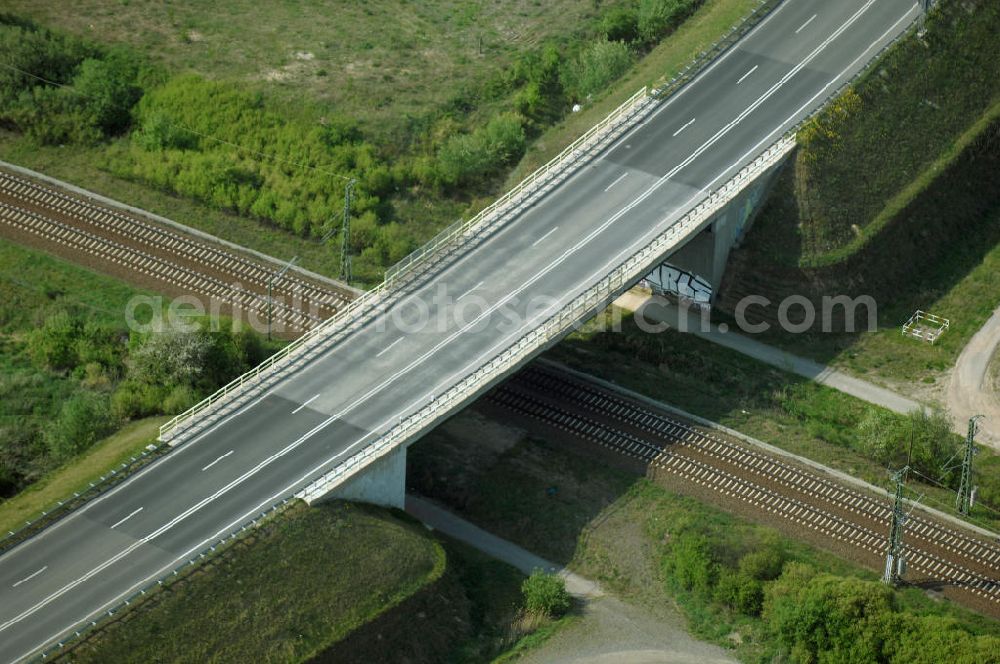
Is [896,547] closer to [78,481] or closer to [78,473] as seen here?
[78,481]

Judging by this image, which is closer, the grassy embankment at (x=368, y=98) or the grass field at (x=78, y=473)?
the grass field at (x=78, y=473)

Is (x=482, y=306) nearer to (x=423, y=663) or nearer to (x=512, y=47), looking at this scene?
(x=423, y=663)

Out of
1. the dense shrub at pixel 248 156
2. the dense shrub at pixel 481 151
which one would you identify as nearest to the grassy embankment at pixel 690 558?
the dense shrub at pixel 248 156

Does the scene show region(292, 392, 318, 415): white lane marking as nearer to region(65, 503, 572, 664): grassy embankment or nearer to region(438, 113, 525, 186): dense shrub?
region(65, 503, 572, 664): grassy embankment

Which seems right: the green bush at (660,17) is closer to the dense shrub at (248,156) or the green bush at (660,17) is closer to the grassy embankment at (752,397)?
the dense shrub at (248,156)

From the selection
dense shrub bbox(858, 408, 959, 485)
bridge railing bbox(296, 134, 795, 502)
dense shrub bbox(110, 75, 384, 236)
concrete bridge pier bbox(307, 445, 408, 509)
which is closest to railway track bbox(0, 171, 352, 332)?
dense shrub bbox(110, 75, 384, 236)

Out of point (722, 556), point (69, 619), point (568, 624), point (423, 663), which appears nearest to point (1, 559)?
point (69, 619)

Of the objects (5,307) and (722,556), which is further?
(5,307)
